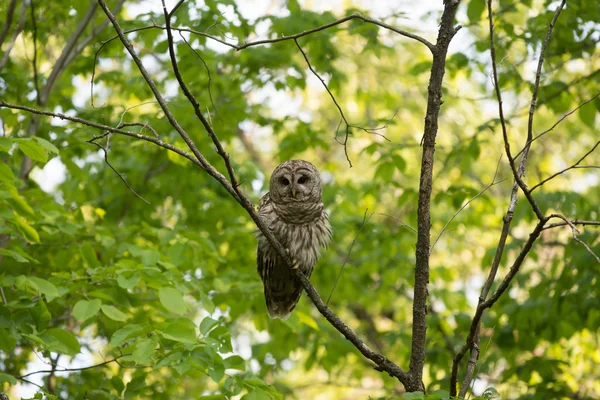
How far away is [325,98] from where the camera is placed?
43.5 feet

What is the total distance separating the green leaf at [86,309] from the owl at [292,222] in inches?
52.0

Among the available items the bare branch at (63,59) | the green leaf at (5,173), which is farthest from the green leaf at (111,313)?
the bare branch at (63,59)

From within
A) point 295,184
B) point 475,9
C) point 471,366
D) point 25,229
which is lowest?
point 471,366

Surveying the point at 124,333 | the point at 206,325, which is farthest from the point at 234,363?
the point at 124,333

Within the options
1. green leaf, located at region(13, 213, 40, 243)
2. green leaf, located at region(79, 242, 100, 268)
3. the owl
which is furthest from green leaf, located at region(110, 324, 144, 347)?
the owl

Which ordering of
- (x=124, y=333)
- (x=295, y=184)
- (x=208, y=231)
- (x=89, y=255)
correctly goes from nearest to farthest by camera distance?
(x=124, y=333) → (x=89, y=255) → (x=295, y=184) → (x=208, y=231)

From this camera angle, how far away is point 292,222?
4.67 meters

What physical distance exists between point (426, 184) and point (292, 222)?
2.03 meters

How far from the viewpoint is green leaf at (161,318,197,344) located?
3416 mm

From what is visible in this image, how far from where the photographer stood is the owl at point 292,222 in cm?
463

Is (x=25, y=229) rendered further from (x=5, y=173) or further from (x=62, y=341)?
(x=62, y=341)

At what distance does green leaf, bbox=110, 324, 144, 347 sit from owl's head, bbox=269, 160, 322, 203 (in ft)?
5.14

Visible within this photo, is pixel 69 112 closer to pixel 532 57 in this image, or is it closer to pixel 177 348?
pixel 177 348

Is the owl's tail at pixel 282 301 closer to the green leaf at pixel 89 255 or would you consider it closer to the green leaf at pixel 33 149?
the green leaf at pixel 89 255
